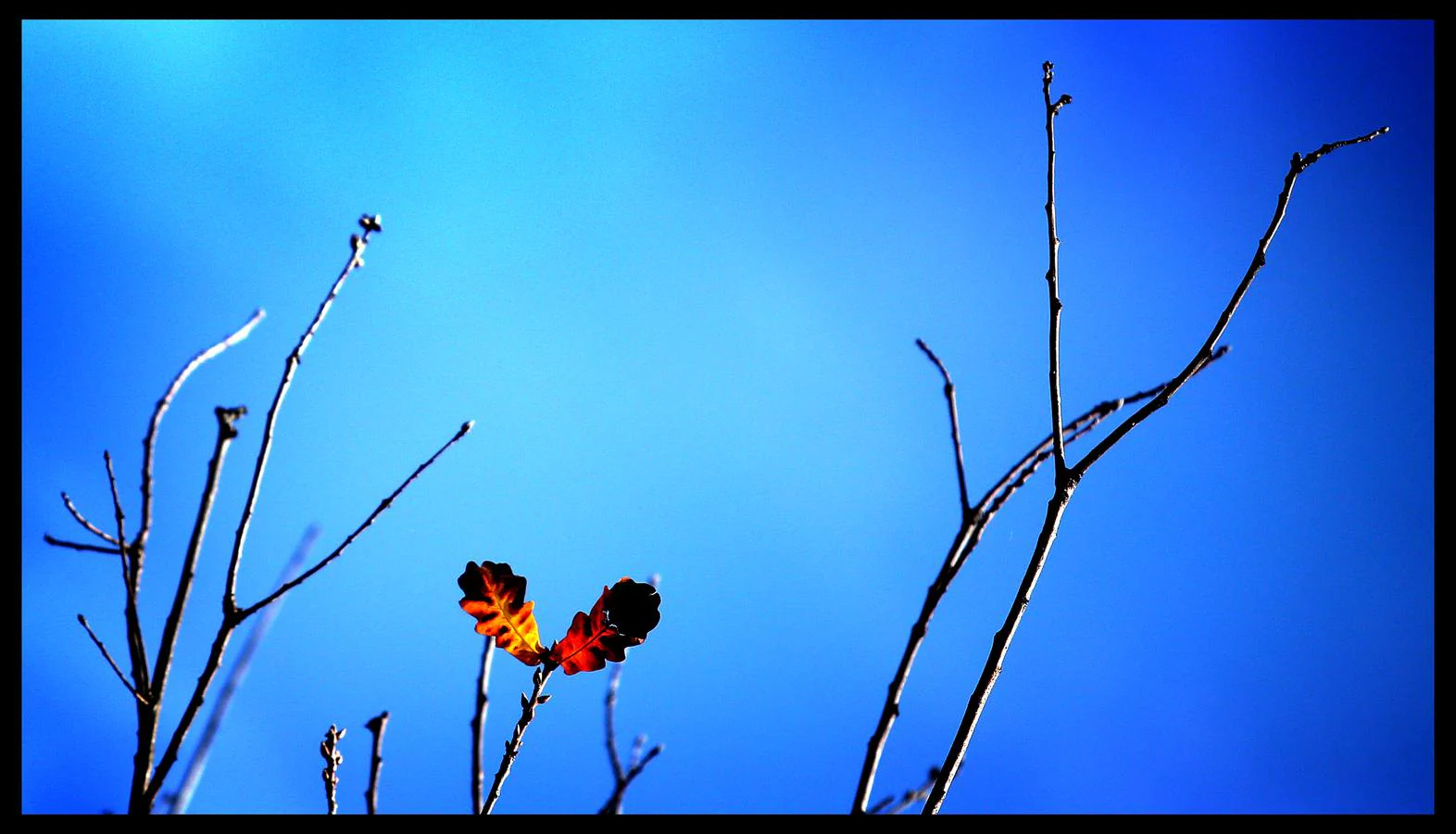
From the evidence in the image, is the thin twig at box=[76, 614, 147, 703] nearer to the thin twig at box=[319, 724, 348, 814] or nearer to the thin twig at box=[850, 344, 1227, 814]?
the thin twig at box=[319, 724, 348, 814]

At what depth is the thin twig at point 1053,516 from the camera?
1.20 meters

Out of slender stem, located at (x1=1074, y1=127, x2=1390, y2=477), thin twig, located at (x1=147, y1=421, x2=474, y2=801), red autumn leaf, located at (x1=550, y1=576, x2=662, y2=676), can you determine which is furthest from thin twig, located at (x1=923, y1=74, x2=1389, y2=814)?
thin twig, located at (x1=147, y1=421, x2=474, y2=801)

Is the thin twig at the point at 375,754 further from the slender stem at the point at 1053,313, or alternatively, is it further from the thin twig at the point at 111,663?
the slender stem at the point at 1053,313

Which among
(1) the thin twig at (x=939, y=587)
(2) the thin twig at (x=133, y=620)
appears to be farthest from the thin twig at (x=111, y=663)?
(1) the thin twig at (x=939, y=587)

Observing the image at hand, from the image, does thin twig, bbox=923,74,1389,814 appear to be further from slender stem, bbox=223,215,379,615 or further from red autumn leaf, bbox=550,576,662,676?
slender stem, bbox=223,215,379,615

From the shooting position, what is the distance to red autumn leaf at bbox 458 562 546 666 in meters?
1.45

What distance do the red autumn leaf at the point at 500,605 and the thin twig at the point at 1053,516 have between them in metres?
0.80

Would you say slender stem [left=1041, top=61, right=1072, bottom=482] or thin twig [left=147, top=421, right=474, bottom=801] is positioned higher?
slender stem [left=1041, top=61, right=1072, bottom=482]

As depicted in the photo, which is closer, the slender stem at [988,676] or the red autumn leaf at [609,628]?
the slender stem at [988,676]

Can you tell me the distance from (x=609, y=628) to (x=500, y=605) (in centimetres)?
21

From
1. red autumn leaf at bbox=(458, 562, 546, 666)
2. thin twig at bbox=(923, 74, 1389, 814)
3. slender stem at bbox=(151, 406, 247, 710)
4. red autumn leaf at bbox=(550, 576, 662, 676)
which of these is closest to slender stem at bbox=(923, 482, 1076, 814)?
thin twig at bbox=(923, 74, 1389, 814)

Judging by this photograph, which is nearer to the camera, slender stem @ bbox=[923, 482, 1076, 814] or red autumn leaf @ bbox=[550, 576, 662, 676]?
slender stem @ bbox=[923, 482, 1076, 814]
